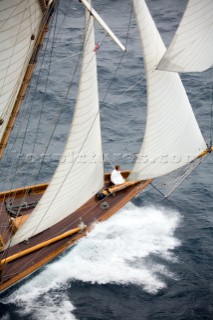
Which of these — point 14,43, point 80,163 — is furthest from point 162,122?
point 14,43

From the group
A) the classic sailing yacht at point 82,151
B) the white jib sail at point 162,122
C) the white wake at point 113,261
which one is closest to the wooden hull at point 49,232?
the classic sailing yacht at point 82,151

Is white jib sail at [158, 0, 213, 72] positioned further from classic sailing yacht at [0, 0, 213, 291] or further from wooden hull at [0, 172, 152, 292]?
wooden hull at [0, 172, 152, 292]

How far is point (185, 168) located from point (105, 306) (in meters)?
8.77

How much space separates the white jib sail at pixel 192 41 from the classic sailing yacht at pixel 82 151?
3.69 ft

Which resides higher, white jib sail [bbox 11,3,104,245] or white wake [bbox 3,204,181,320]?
white jib sail [bbox 11,3,104,245]

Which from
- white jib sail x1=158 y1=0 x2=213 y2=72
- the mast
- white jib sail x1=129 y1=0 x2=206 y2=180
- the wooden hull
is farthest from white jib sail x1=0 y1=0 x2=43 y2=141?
the wooden hull

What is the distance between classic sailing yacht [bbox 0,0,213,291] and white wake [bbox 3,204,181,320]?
1674 mm

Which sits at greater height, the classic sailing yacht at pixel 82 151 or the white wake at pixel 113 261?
the classic sailing yacht at pixel 82 151

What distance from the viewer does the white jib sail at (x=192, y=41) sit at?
2661 cm

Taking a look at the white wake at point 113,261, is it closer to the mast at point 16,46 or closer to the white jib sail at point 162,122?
the white jib sail at point 162,122

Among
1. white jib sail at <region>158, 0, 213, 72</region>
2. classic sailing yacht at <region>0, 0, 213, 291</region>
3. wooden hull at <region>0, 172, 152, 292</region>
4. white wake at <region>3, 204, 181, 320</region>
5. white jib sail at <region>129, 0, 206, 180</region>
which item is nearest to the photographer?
white jib sail at <region>158, 0, 213, 72</region>

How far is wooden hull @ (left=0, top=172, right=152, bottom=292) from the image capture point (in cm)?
3103

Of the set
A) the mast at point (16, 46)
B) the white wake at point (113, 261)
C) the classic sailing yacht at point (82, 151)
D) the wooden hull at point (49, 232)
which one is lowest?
the white wake at point (113, 261)

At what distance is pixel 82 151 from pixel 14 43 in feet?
19.0
